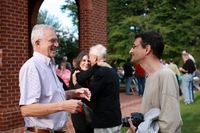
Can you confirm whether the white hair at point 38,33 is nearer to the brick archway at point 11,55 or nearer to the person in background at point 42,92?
the person in background at point 42,92

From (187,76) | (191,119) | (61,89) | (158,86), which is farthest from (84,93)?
(187,76)

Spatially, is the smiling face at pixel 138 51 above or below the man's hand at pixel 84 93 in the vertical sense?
above

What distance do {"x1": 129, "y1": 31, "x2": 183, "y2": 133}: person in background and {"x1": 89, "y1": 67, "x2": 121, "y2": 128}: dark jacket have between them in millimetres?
1372

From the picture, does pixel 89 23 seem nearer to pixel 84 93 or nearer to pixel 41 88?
pixel 84 93

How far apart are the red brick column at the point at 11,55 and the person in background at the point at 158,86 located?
466 centimetres

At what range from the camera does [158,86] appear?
7.93 ft

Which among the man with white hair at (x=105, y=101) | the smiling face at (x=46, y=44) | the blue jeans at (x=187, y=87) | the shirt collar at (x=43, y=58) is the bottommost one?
the blue jeans at (x=187, y=87)

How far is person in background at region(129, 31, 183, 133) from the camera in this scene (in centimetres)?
231

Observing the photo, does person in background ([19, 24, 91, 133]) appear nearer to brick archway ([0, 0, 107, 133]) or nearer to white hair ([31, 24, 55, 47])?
white hair ([31, 24, 55, 47])

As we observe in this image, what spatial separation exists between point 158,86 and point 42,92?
104cm

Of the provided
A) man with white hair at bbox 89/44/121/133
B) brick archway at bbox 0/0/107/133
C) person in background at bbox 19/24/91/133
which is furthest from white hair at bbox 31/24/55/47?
brick archway at bbox 0/0/107/133

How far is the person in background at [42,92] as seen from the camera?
2486 mm

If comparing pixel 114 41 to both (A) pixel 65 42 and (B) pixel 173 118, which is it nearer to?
(A) pixel 65 42

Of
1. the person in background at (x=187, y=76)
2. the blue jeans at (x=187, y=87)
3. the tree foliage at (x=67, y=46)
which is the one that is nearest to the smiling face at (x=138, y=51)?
the person in background at (x=187, y=76)
